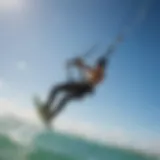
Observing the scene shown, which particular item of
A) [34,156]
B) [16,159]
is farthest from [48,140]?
[16,159]

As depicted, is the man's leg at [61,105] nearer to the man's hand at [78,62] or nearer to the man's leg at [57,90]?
the man's leg at [57,90]

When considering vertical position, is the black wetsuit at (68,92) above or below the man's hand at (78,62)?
below

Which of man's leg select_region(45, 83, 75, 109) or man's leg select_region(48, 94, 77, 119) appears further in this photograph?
man's leg select_region(48, 94, 77, 119)

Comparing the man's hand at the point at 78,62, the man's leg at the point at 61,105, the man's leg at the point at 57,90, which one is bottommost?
the man's leg at the point at 61,105

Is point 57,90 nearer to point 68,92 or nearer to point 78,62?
point 68,92

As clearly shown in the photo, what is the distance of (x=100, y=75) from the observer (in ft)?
17.0

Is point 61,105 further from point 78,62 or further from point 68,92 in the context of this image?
point 78,62

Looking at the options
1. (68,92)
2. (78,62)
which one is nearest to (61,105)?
(68,92)

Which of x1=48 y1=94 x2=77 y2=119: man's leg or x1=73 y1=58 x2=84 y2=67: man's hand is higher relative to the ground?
x1=73 y1=58 x2=84 y2=67: man's hand

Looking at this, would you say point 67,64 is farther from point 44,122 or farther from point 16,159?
point 16,159

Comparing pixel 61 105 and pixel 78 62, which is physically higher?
pixel 78 62

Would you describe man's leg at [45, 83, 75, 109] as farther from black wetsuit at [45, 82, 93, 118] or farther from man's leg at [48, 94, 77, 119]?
man's leg at [48, 94, 77, 119]

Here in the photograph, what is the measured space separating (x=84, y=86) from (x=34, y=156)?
7.47 metres

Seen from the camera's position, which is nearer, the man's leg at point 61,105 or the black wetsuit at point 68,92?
the black wetsuit at point 68,92
